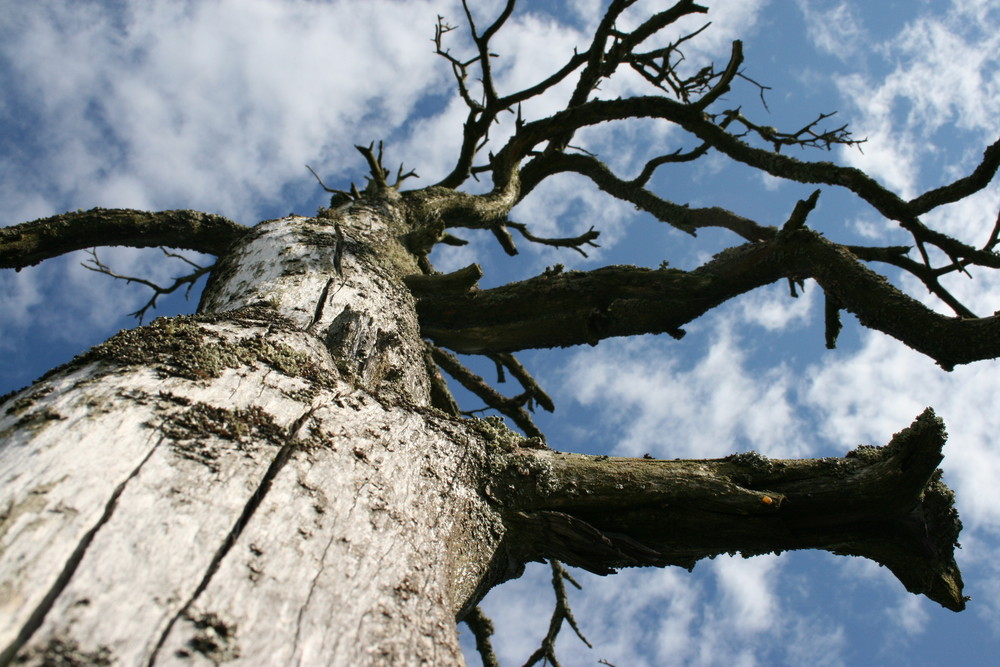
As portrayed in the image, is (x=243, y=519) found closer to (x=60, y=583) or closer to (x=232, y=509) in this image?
(x=232, y=509)

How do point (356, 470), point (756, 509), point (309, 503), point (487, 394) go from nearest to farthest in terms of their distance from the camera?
point (309, 503), point (356, 470), point (756, 509), point (487, 394)

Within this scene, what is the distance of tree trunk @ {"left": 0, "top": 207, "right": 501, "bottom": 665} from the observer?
87cm

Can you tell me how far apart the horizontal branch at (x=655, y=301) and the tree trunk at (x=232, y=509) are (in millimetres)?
1347

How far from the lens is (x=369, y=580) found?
116 centimetres

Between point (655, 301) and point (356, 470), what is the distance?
2.00 m

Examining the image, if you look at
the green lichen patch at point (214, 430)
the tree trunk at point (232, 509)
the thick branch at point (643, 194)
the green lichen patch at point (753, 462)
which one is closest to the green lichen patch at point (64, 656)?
the tree trunk at point (232, 509)

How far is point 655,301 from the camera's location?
118 inches

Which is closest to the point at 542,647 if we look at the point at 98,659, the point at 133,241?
the point at 133,241

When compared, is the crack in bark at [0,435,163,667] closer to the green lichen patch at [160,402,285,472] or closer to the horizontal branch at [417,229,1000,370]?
the green lichen patch at [160,402,285,472]

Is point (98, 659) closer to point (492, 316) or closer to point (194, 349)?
point (194, 349)

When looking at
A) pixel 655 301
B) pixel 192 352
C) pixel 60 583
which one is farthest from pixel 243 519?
pixel 655 301

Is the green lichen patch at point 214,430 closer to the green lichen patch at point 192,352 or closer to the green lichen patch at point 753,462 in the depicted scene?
the green lichen patch at point 192,352

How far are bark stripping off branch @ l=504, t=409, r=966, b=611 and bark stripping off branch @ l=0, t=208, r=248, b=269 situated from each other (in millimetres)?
2646

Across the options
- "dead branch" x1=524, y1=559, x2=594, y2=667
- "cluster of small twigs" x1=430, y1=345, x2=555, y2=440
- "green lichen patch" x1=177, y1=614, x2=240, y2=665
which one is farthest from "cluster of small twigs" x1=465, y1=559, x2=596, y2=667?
"green lichen patch" x1=177, y1=614, x2=240, y2=665
